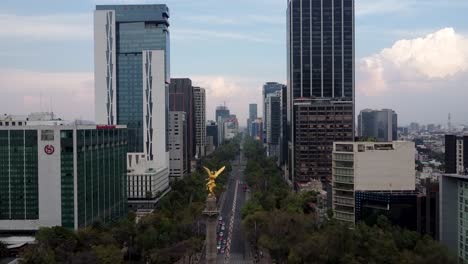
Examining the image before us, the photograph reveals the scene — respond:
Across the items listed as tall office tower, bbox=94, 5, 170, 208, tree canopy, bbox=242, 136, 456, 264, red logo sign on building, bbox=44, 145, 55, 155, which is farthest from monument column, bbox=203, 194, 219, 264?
tall office tower, bbox=94, 5, 170, 208

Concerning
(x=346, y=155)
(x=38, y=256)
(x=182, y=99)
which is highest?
(x=182, y=99)

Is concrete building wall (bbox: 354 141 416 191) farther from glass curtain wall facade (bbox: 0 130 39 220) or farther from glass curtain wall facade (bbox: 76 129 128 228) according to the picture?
glass curtain wall facade (bbox: 0 130 39 220)

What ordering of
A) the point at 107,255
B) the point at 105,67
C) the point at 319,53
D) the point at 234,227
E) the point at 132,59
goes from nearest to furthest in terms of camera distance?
the point at 107,255, the point at 234,227, the point at 105,67, the point at 132,59, the point at 319,53

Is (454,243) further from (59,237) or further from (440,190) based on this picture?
(59,237)

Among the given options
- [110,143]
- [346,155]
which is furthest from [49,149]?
[346,155]

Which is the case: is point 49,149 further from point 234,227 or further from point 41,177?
point 234,227
